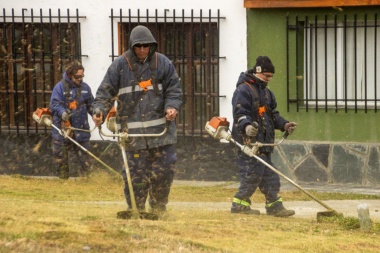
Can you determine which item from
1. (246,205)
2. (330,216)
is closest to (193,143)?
(246,205)

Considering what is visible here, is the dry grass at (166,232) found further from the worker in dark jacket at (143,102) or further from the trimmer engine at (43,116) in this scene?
the trimmer engine at (43,116)

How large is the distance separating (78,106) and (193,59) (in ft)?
6.52

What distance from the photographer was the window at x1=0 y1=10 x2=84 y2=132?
62.6 ft

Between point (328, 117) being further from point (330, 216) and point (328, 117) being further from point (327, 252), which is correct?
point (327, 252)

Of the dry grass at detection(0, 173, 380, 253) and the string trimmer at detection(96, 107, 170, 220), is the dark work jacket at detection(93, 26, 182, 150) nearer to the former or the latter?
the string trimmer at detection(96, 107, 170, 220)

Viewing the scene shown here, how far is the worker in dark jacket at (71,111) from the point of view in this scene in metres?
17.5

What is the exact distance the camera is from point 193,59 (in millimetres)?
18500

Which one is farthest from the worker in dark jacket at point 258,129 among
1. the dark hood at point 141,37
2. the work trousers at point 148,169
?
the dark hood at point 141,37

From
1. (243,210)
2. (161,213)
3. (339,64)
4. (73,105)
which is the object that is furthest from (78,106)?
(161,213)

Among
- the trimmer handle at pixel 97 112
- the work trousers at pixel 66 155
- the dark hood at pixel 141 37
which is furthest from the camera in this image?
the work trousers at pixel 66 155

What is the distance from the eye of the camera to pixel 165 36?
1850 cm

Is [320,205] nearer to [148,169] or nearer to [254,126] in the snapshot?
[254,126]

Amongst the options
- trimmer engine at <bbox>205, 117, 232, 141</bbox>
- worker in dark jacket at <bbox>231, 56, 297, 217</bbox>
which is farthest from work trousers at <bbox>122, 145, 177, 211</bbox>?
worker in dark jacket at <bbox>231, 56, 297, 217</bbox>

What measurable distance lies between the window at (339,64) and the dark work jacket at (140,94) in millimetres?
6364
